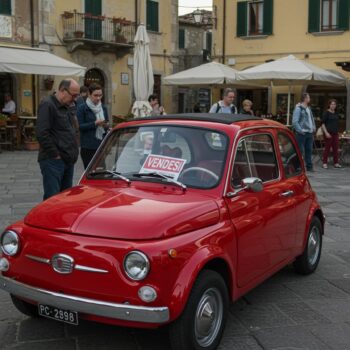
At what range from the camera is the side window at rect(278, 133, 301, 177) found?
508 centimetres

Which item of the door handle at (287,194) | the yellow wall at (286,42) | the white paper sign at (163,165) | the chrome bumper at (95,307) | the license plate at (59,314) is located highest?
the yellow wall at (286,42)

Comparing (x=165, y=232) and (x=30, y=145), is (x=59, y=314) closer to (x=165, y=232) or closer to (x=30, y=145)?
(x=165, y=232)

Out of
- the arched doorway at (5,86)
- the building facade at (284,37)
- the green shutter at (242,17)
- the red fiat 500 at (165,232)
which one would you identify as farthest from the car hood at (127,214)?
the green shutter at (242,17)

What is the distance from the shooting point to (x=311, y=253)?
5.53m

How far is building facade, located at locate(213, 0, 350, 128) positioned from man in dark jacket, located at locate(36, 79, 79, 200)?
18.3 metres

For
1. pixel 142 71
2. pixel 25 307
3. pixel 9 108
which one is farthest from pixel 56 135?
pixel 9 108

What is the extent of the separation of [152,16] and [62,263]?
2523 centimetres

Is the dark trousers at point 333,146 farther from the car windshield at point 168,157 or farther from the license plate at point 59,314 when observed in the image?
the license plate at point 59,314

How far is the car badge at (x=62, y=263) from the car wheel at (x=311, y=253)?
8.59 feet

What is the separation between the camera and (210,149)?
4.28m

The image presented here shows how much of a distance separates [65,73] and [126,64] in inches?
345

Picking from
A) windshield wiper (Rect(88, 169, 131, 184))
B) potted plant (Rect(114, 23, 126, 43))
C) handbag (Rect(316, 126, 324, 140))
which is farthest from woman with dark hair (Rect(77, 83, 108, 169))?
potted plant (Rect(114, 23, 126, 43))

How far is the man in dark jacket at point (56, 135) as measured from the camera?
584 cm

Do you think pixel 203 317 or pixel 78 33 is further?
pixel 78 33
